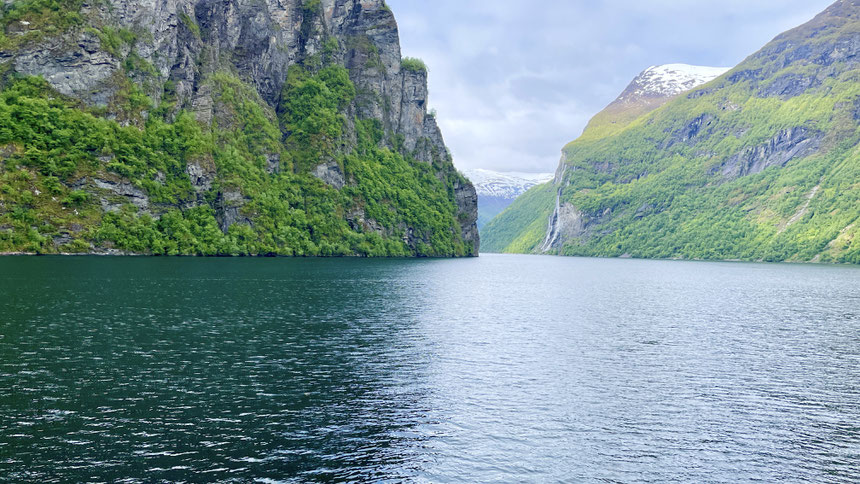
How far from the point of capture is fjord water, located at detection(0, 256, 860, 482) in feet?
69.0

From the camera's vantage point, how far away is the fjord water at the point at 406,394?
21.0 meters

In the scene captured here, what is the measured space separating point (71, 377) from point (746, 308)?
7586 cm

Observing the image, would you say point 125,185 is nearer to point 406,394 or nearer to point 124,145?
point 124,145

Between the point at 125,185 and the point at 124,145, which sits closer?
the point at 125,185

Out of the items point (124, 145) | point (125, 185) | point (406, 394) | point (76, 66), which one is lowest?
point (406, 394)

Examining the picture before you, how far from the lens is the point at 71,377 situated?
97.3 feet

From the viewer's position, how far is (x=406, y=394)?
100 feet

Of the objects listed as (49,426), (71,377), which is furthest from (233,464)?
(71,377)

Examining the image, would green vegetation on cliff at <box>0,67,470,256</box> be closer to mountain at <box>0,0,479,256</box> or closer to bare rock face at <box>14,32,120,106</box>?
mountain at <box>0,0,479,256</box>

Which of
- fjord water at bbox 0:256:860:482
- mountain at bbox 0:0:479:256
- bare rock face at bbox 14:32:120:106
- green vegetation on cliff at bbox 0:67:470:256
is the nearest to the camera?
fjord water at bbox 0:256:860:482

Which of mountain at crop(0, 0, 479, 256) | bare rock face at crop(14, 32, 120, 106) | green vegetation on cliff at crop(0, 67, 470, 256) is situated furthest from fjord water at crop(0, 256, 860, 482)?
bare rock face at crop(14, 32, 120, 106)

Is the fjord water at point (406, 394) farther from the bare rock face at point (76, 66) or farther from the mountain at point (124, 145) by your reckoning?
the bare rock face at point (76, 66)

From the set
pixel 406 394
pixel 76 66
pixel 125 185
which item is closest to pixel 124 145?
pixel 125 185

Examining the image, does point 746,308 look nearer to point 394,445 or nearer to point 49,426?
point 394,445
